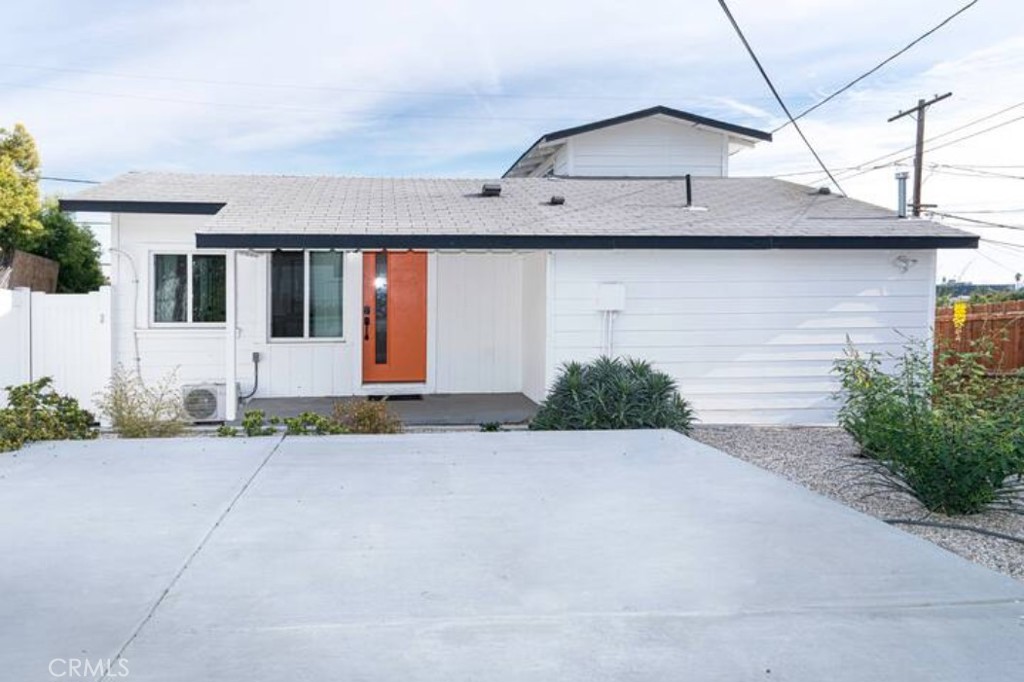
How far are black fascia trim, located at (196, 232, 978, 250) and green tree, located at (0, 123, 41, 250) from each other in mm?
12685

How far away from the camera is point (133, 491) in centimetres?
635

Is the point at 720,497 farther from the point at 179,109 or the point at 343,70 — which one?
the point at 179,109

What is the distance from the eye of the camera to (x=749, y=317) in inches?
424

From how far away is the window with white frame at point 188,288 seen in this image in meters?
11.4

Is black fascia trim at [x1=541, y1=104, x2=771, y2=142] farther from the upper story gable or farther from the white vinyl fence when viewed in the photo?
the white vinyl fence

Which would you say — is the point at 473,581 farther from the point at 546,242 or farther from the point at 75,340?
the point at 75,340

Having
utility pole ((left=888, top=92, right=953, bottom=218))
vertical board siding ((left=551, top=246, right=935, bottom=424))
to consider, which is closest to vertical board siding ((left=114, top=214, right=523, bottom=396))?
vertical board siding ((left=551, top=246, right=935, bottom=424))

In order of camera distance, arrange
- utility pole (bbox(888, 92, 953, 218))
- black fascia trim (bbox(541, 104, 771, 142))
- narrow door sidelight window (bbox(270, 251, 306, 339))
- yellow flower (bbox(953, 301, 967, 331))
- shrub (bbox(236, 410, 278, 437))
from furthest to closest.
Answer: utility pole (bbox(888, 92, 953, 218)) → black fascia trim (bbox(541, 104, 771, 142)) → yellow flower (bbox(953, 301, 967, 331)) → narrow door sidelight window (bbox(270, 251, 306, 339)) → shrub (bbox(236, 410, 278, 437))

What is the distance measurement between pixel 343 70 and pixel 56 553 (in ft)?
53.3

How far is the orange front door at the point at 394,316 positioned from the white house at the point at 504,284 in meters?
0.02

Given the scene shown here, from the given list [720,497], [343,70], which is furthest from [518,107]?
[720,497]

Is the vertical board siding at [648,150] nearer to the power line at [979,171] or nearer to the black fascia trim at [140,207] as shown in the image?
the black fascia trim at [140,207]

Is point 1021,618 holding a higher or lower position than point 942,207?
lower

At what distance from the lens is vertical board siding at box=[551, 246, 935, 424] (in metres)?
10.5
